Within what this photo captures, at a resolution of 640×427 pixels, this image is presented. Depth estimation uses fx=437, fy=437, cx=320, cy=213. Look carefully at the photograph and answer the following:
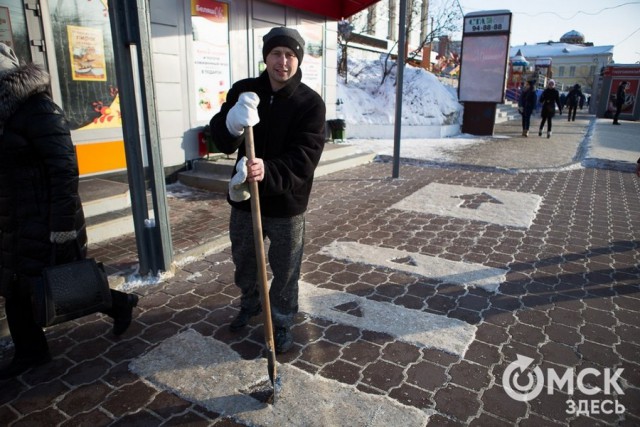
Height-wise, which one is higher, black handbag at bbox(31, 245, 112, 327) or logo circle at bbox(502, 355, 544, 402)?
black handbag at bbox(31, 245, 112, 327)

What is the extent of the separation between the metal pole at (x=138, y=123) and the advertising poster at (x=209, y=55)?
4008mm

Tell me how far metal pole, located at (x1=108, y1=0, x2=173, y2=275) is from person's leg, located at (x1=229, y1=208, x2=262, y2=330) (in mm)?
1276

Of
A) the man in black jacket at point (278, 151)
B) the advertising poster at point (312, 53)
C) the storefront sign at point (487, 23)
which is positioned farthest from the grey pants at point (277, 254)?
the storefront sign at point (487, 23)

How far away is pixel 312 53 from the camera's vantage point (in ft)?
33.4

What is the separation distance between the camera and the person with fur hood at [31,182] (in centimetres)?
238

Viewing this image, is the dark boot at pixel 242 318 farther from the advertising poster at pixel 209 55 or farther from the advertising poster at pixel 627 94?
the advertising poster at pixel 627 94

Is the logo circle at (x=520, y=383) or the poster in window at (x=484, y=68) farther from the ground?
the poster in window at (x=484, y=68)

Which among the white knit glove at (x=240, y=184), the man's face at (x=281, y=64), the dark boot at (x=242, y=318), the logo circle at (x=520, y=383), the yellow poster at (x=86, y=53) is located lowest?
the logo circle at (x=520, y=383)

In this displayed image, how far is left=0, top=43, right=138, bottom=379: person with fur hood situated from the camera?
238 centimetres

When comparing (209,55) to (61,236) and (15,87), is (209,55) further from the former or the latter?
(61,236)

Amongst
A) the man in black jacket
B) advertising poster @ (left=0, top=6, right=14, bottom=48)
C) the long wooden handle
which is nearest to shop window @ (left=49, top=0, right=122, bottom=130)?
advertising poster @ (left=0, top=6, right=14, bottom=48)

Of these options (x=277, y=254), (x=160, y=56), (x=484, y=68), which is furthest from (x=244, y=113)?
(x=484, y=68)

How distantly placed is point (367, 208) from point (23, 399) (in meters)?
4.80

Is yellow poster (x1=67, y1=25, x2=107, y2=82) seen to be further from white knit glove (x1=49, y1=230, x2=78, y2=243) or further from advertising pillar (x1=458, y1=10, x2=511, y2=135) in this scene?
advertising pillar (x1=458, y1=10, x2=511, y2=135)
